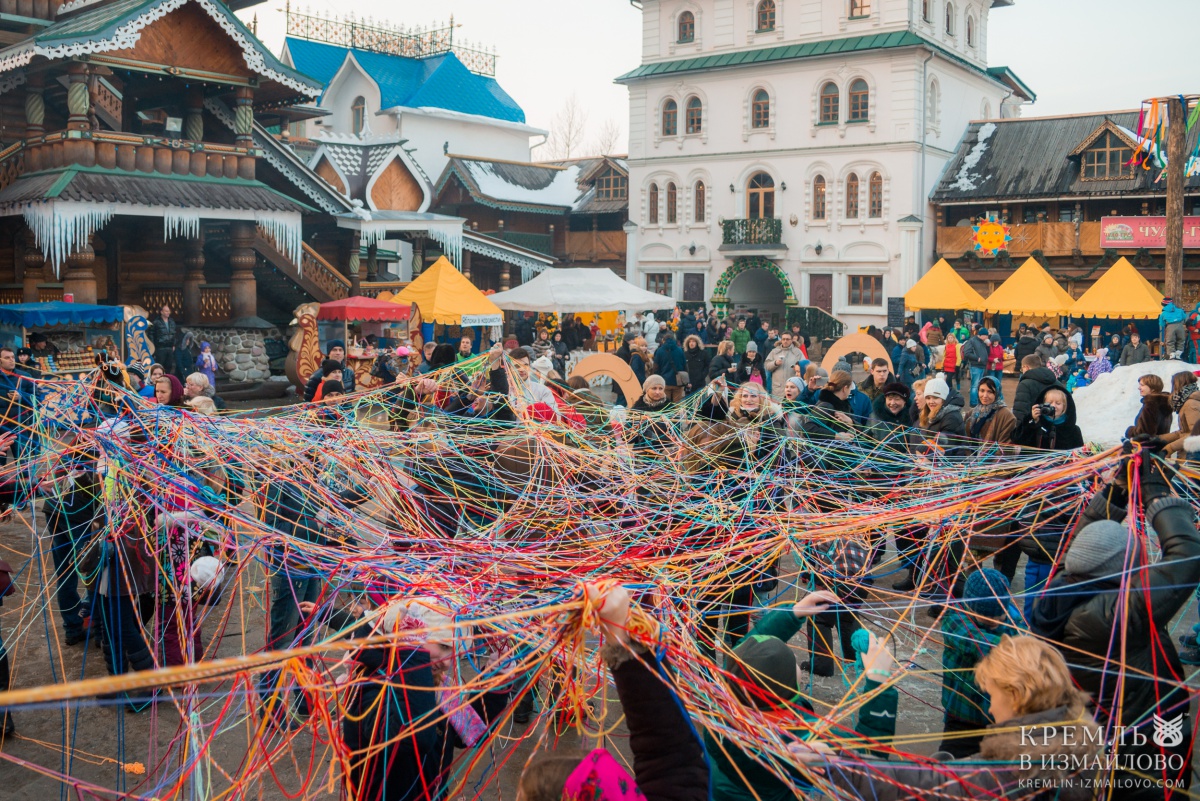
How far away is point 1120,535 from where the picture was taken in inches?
154

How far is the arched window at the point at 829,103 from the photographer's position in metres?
34.1

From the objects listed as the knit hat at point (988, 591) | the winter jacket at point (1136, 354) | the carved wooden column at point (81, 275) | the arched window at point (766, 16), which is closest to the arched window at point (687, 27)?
the arched window at point (766, 16)

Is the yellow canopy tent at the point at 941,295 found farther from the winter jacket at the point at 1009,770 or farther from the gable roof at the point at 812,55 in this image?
the winter jacket at the point at 1009,770

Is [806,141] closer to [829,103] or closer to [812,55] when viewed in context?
[829,103]

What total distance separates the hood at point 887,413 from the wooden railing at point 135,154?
14554 millimetres

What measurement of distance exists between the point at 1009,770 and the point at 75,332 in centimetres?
1514

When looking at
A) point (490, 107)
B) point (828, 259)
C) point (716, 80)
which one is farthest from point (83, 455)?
point (490, 107)

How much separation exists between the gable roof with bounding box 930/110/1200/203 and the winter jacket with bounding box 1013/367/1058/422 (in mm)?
26066

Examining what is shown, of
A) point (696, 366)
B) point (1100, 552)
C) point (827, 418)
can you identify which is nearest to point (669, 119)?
point (696, 366)

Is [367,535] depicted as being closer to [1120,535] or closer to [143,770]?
[143,770]

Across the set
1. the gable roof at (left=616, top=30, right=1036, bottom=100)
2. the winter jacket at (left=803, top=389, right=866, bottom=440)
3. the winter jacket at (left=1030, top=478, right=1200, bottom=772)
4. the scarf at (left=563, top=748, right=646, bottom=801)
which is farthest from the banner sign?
the scarf at (left=563, top=748, right=646, bottom=801)

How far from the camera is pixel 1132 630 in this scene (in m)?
3.80

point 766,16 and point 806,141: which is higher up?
point 766,16

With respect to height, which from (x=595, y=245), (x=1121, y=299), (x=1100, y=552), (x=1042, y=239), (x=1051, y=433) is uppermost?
(x=595, y=245)
